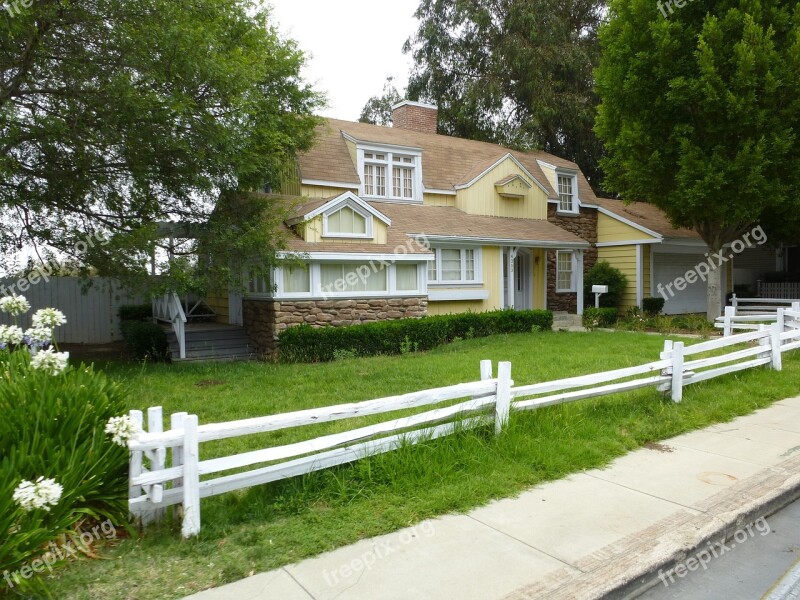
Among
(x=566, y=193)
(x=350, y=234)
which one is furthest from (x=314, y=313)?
(x=566, y=193)

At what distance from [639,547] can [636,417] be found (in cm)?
320

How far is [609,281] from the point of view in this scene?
67.4 feet

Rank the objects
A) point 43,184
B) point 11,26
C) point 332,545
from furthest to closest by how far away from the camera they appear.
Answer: point 43,184
point 11,26
point 332,545

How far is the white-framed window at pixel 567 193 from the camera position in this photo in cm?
2166

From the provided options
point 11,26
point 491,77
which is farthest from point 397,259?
point 491,77

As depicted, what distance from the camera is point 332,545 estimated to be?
12.1ft

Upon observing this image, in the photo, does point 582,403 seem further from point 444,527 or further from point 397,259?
point 397,259

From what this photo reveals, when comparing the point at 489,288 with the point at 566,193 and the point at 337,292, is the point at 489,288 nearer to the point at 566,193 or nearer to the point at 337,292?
the point at 337,292

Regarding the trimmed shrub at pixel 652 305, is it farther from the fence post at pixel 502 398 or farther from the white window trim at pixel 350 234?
the fence post at pixel 502 398

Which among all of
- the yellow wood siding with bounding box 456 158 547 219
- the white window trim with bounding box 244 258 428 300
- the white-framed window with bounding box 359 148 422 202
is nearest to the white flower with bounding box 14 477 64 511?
the white window trim with bounding box 244 258 428 300

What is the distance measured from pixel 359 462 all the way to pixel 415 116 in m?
19.1

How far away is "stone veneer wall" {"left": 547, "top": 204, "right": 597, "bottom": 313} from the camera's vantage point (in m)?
20.2

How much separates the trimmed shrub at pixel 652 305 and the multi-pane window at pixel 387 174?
9226 millimetres

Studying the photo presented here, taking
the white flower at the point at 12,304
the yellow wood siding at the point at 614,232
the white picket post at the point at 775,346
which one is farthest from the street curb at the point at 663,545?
the yellow wood siding at the point at 614,232
